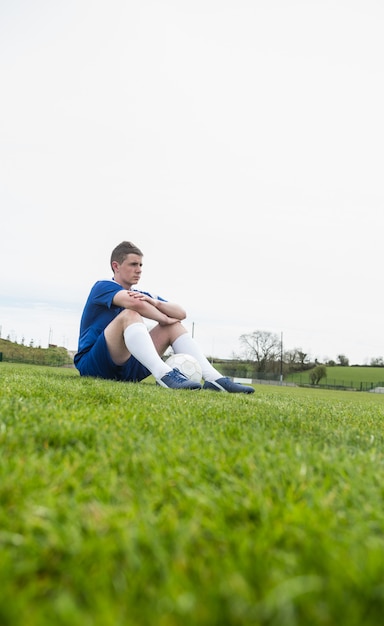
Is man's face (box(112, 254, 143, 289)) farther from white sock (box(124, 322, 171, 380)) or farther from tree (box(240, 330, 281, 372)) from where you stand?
tree (box(240, 330, 281, 372))

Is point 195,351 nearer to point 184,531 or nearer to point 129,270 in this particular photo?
point 129,270

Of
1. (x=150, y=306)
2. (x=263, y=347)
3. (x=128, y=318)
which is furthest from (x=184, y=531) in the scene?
(x=263, y=347)

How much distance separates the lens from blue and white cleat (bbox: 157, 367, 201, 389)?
15.2 feet

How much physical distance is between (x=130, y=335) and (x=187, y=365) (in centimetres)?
76

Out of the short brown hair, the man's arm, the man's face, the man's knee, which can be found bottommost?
the man's knee

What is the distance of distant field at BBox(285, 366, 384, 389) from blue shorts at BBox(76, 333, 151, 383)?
198 feet

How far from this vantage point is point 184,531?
92cm

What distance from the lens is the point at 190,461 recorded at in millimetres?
1505

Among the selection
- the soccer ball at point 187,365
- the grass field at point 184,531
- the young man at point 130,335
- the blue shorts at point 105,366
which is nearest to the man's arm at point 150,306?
the young man at point 130,335

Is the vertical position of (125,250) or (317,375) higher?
(125,250)

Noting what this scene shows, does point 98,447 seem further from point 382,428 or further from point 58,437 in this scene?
point 382,428

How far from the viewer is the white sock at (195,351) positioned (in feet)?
17.7

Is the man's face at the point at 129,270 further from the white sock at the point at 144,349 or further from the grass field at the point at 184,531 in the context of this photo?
the grass field at the point at 184,531

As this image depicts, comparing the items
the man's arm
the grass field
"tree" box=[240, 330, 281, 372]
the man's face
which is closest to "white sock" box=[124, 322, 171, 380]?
the man's arm
